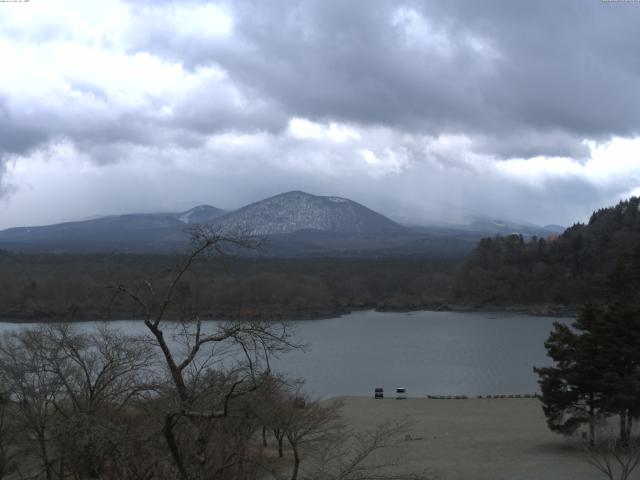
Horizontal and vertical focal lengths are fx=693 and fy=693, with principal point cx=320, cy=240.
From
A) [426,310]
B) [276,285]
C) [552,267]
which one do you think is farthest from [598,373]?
[552,267]

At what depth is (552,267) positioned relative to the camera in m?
66.3

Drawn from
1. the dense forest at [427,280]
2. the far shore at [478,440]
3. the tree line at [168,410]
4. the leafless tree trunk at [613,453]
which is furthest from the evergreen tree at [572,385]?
the dense forest at [427,280]

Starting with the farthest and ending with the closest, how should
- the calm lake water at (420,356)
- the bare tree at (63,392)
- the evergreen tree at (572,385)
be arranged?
the calm lake water at (420,356) → the evergreen tree at (572,385) → the bare tree at (63,392)

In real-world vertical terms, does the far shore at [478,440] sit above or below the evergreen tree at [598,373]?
below

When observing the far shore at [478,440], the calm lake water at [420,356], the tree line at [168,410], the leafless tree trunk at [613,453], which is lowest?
the calm lake water at [420,356]

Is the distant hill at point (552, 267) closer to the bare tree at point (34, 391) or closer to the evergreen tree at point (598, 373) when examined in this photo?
the evergreen tree at point (598, 373)

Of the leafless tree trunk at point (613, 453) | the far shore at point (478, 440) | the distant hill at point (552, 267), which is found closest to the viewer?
the leafless tree trunk at point (613, 453)

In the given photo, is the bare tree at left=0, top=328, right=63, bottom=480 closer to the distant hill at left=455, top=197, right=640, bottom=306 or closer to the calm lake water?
the calm lake water

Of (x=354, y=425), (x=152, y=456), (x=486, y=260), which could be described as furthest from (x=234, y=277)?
(x=152, y=456)

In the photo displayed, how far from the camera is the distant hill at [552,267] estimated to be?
63812 mm

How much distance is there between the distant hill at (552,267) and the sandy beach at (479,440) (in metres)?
43.1

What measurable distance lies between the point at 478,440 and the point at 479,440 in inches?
1.3

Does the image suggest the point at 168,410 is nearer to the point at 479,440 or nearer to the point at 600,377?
the point at 600,377

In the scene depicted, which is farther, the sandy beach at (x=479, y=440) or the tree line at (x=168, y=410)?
the sandy beach at (x=479, y=440)
